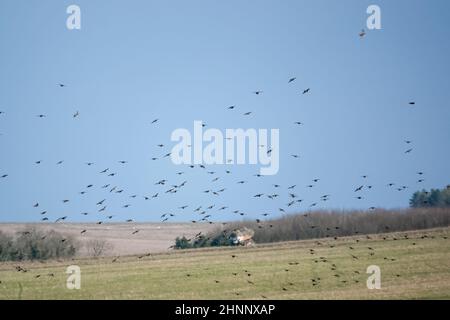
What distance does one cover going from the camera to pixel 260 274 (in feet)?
181

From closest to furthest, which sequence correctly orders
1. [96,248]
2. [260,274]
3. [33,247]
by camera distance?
1. [260,274]
2. [33,247]
3. [96,248]

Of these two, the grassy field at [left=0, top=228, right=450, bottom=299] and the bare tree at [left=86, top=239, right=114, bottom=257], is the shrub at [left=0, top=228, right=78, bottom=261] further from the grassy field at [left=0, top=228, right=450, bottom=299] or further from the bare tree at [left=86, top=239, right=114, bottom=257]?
the grassy field at [left=0, top=228, right=450, bottom=299]

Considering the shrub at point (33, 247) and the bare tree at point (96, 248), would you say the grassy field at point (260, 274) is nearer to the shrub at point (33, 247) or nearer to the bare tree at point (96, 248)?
the shrub at point (33, 247)

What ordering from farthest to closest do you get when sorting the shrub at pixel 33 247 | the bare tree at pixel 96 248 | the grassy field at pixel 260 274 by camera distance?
the bare tree at pixel 96 248
the shrub at pixel 33 247
the grassy field at pixel 260 274

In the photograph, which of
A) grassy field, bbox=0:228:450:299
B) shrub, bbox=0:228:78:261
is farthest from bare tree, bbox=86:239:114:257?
grassy field, bbox=0:228:450:299

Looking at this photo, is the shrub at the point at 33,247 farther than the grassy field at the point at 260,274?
Yes

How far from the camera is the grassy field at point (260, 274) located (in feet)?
150

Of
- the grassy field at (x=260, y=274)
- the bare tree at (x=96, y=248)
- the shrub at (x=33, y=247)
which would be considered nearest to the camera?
the grassy field at (x=260, y=274)

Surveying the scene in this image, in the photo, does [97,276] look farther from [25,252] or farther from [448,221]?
[448,221]

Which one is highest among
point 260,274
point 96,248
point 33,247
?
point 33,247

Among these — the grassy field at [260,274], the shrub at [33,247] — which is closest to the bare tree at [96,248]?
the shrub at [33,247]

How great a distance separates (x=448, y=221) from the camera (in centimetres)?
9469

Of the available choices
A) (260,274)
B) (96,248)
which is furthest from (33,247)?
(260,274)

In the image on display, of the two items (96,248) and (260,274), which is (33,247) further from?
(260,274)
